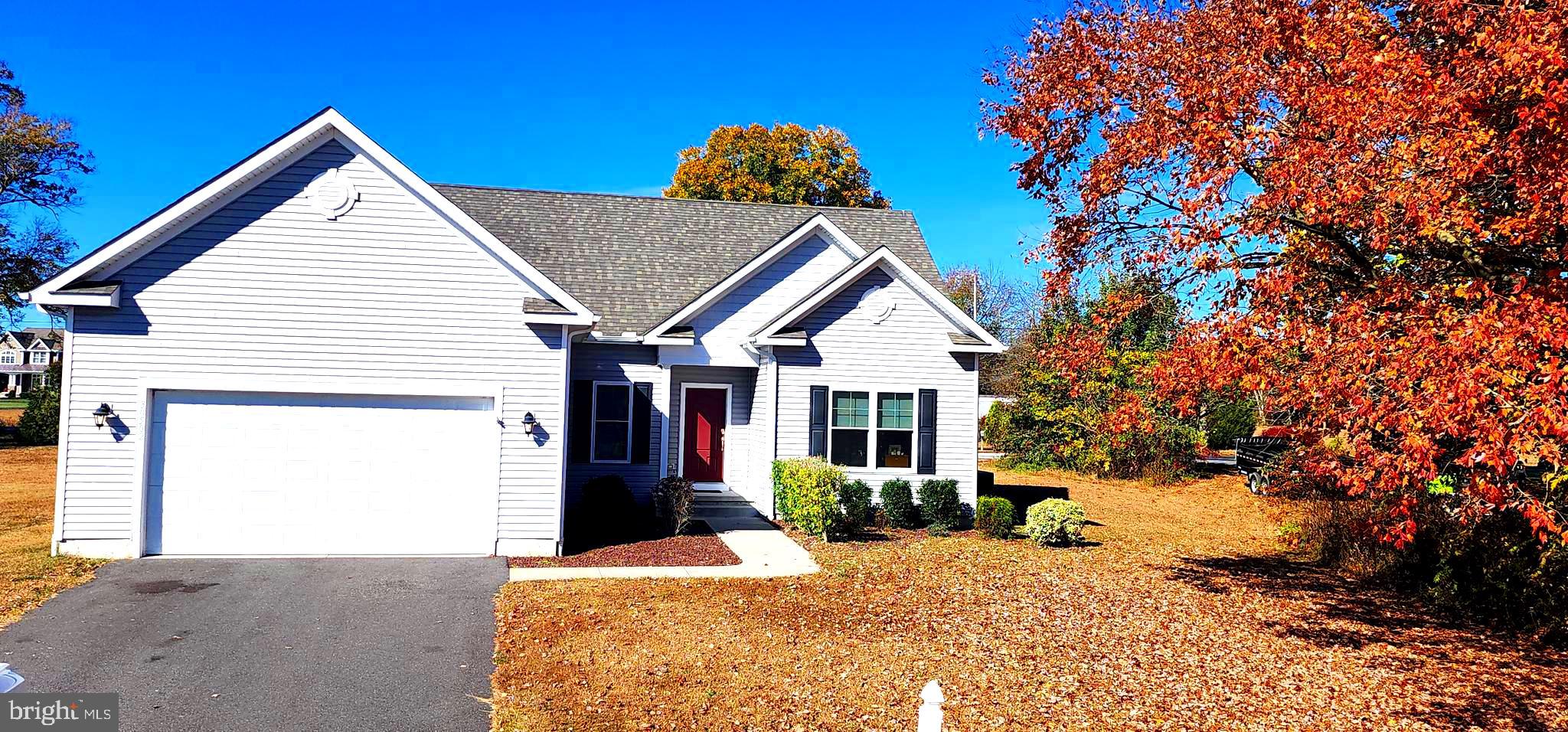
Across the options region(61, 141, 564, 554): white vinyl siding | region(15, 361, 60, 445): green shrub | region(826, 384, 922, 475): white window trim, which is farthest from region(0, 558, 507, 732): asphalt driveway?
region(15, 361, 60, 445): green shrub

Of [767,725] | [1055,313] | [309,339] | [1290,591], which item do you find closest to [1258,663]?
[1290,591]

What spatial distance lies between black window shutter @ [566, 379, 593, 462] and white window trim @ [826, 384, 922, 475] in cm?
438

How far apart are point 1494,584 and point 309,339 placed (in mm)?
15206

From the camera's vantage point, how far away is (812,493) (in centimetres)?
1546

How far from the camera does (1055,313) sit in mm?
31703

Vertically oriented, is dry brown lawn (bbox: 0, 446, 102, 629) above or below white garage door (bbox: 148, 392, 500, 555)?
below

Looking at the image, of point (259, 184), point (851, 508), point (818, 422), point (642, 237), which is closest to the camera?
point (259, 184)

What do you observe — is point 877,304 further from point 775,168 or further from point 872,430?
point 775,168

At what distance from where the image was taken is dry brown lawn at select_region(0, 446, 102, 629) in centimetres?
1058

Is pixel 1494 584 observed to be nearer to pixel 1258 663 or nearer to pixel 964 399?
pixel 1258 663

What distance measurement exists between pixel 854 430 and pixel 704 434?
3178 millimetres

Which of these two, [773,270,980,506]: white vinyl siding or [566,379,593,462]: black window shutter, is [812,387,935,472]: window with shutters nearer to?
[773,270,980,506]: white vinyl siding

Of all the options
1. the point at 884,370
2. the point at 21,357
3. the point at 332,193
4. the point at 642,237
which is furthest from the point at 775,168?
the point at 21,357

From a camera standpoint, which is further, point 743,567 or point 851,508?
point 851,508
